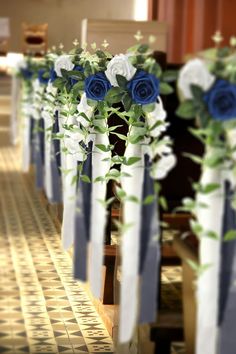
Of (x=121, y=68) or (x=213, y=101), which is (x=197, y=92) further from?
(x=121, y=68)

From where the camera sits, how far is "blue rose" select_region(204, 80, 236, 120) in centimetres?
293

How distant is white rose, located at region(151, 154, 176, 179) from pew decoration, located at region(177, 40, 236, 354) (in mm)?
203

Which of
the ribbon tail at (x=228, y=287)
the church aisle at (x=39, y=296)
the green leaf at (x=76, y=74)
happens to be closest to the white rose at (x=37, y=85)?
the church aisle at (x=39, y=296)

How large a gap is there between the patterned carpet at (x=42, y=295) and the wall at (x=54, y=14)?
1687cm

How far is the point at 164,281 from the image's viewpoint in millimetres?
3697

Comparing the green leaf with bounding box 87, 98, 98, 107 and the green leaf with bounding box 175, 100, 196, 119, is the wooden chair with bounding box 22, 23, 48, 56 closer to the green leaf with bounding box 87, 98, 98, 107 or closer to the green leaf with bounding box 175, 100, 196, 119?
the green leaf with bounding box 87, 98, 98, 107

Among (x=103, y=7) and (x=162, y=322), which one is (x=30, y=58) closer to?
(x=162, y=322)

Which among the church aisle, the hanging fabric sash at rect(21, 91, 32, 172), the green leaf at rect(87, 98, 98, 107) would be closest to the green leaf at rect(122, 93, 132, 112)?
the green leaf at rect(87, 98, 98, 107)

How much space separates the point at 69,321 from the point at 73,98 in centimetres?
121

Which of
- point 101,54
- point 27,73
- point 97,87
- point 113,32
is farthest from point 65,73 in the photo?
point 27,73

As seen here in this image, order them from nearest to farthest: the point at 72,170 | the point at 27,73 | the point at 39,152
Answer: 1. the point at 72,170
2. the point at 39,152
3. the point at 27,73

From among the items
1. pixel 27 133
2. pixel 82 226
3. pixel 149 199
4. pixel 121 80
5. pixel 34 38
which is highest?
pixel 121 80

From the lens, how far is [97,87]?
4.43m

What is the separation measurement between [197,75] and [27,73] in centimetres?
855
